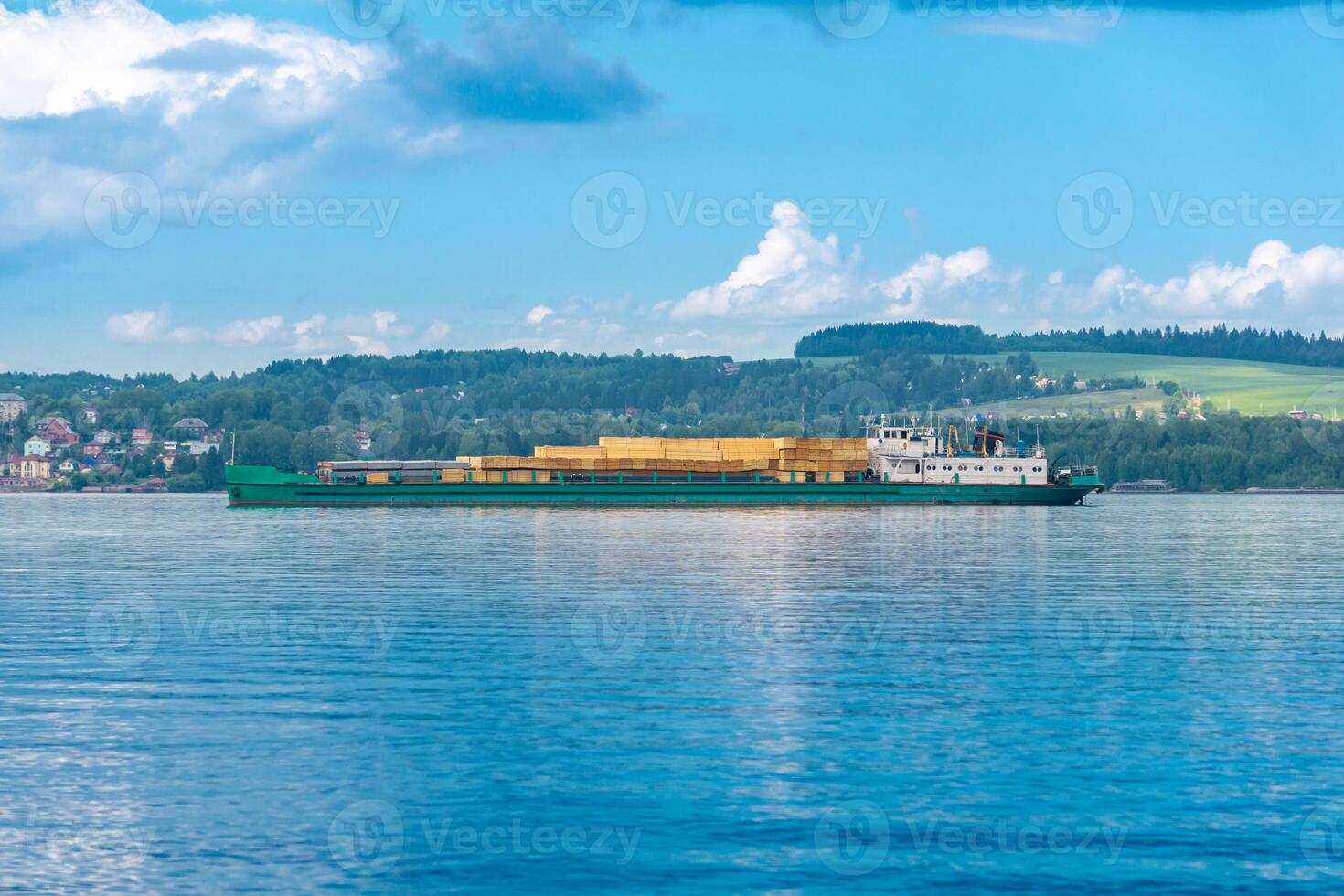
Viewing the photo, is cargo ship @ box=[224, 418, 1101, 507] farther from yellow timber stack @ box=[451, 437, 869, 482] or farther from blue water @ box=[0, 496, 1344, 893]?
blue water @ box=[0, 496, 1344, 893]

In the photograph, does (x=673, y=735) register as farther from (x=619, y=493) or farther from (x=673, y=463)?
(x=673, y=463)

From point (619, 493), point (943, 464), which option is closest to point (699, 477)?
point (619, 493)

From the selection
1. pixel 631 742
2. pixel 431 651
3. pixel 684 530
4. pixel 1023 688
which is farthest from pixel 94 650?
pixel 684 530

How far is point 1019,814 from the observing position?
2222 cm

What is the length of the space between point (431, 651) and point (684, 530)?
60.8 metres

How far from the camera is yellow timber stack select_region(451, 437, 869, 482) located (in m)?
147

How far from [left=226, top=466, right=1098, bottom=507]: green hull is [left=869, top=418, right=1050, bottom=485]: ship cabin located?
240 centimetres

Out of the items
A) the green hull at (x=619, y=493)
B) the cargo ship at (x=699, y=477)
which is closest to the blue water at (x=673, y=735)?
the green hull at (x=619, y=493)

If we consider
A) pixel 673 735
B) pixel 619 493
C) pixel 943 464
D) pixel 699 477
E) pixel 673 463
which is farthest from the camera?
pixel 943 464

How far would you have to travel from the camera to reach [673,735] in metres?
27.3

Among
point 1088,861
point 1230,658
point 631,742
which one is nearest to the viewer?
point 1088,861

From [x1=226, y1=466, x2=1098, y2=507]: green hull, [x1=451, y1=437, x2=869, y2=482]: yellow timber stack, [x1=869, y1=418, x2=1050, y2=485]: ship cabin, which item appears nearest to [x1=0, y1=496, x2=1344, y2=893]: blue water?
[x1=226, y1=466, x2=1098, y2=507]: green hull

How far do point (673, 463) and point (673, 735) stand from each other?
396 ft

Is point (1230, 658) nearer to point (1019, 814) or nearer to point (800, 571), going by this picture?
point (1019, 814)
